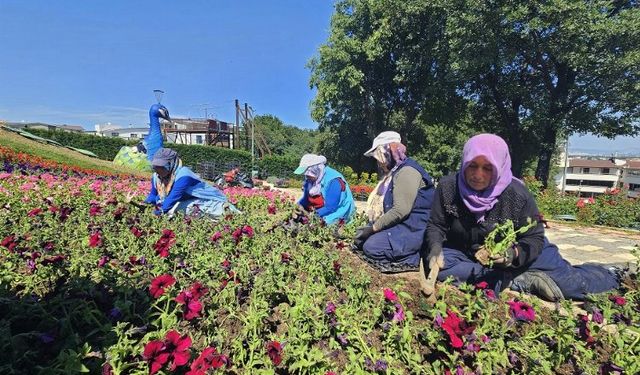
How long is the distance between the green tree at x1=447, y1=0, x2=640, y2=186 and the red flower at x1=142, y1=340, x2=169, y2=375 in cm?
1674

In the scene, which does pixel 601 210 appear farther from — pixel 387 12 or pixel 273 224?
pixel 387 12

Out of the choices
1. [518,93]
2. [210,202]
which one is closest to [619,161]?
[518,93]

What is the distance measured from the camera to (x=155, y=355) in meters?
1.33

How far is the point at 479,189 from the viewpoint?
2.51 m

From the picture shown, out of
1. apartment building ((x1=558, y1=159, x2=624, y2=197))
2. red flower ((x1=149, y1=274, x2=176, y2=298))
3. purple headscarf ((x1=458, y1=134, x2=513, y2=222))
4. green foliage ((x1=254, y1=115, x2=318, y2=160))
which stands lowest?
apartment building ((x1=558, y1=159, x2=624, y2=197))

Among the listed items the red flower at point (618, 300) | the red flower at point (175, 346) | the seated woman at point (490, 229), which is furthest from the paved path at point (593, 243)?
the red flower at point (175, 346)

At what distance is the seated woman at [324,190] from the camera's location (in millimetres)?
4395

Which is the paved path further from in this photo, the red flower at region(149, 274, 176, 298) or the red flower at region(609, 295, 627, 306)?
the red flower at region(149, 274, 176, 298)

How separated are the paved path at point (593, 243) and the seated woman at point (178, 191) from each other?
4.51m

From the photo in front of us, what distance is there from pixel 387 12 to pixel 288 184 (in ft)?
34.9

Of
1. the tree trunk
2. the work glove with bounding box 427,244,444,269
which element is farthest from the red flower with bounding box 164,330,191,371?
the tree trunk

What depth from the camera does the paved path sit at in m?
5.19

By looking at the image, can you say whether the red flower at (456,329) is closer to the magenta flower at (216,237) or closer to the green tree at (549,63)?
the magenta flower at (216,237)

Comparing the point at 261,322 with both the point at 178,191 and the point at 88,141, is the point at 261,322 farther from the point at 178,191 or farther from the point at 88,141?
the point at 88,141
